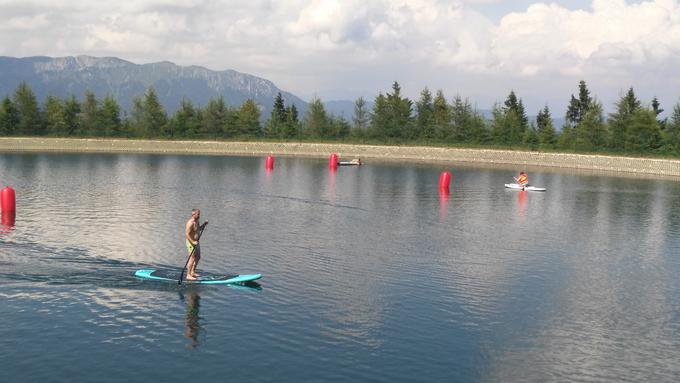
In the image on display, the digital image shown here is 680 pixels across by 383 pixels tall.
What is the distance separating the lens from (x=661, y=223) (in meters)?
50.5

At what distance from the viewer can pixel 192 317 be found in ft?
77.5

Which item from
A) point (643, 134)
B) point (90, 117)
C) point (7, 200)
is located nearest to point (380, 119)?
point (643, 134)

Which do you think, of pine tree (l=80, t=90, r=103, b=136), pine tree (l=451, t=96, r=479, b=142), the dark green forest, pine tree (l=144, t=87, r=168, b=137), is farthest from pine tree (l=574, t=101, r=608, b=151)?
pine tree (l=80, t=90, r=103, b=136)

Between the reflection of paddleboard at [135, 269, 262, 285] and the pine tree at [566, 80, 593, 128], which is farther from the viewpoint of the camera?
the pine tree at [566, 80, 593, 128]

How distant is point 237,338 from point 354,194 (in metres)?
42.4

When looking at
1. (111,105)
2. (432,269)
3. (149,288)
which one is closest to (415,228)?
(432,269)

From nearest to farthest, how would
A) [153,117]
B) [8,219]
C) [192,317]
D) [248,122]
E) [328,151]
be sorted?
[192,317], [8,219], [328,151], [153,117], [248,122]

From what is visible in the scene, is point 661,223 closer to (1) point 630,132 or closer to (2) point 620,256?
(2) point 620,256

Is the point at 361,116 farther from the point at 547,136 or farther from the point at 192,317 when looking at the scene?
the point at 192,317

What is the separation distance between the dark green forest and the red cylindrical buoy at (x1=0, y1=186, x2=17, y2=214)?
93.7 meters

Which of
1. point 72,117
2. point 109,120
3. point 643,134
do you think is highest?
point 72,117

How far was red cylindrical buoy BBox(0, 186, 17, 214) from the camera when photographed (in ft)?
148

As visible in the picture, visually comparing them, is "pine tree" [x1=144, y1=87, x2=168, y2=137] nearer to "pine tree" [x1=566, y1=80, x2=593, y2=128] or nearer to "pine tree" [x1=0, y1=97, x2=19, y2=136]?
"pine tree" [x1=0, y1=97, x2=19, y2=136]

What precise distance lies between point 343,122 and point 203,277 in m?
121
